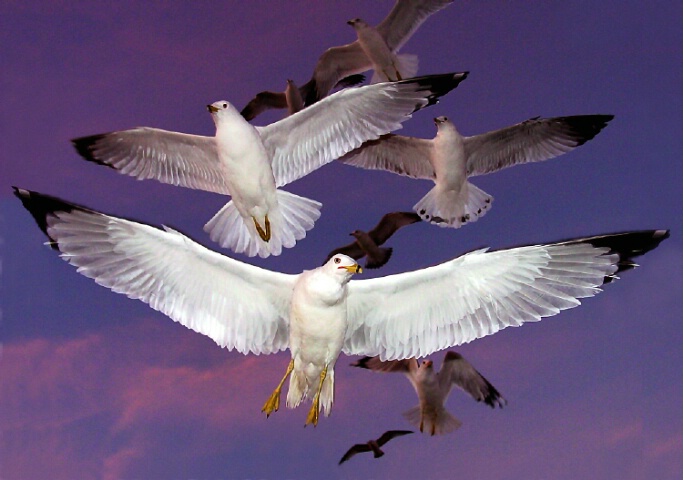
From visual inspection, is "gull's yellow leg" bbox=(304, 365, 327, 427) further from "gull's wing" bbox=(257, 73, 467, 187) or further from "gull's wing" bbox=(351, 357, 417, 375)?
"gull's wing" bbox=(351, 357, 417, 375)

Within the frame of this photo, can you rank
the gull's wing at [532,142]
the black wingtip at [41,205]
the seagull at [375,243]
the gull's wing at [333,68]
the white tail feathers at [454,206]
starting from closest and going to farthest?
the black wingtip at [41,205]
the seagull at [375,243]
the white tail feathers at [454,206]
the gull's wing at [532,142]
the gull's wing at [333,68]

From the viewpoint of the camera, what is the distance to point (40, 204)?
3.42 metres

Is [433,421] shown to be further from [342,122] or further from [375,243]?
[342,122]

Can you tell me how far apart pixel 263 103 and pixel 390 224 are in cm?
108

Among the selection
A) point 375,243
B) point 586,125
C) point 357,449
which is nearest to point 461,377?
point 357,449

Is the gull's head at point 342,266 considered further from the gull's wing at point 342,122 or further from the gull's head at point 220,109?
the gull's head at point 220,109

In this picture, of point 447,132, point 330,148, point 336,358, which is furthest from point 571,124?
point 336,358

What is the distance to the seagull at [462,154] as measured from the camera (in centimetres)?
559

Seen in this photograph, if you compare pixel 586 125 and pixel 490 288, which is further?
pixel 586 125

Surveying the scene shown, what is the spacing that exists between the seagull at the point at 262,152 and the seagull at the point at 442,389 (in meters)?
1.50

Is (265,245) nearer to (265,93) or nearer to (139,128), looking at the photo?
(139,128)

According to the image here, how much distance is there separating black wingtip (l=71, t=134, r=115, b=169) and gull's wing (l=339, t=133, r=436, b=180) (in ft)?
5.36

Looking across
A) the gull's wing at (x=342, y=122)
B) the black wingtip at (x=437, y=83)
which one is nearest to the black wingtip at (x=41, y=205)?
the gull's wing at (x=342, y=122)

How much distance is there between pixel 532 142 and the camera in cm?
575
